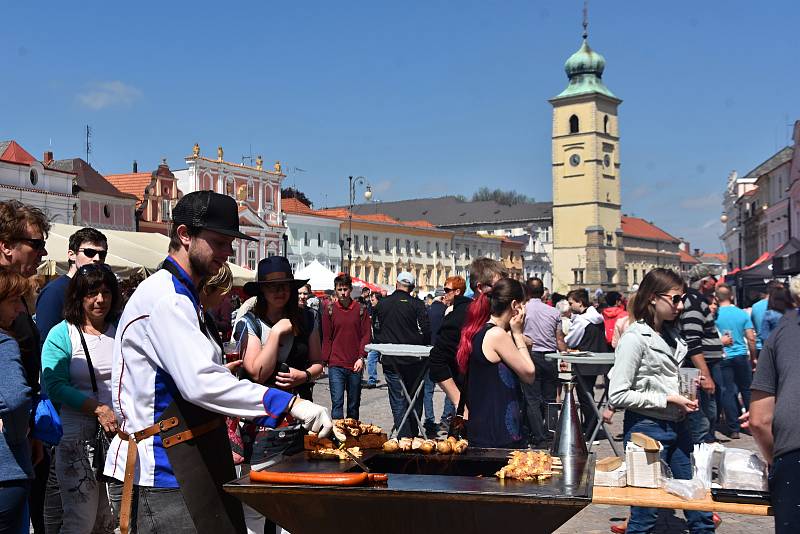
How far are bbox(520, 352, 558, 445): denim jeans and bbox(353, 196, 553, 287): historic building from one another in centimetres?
9957

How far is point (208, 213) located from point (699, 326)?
785cm

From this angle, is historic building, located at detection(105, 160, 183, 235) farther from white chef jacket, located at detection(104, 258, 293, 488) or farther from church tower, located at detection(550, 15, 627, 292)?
church tower, located at detection(550, 15, 627, 292)

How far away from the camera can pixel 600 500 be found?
4.77 meters

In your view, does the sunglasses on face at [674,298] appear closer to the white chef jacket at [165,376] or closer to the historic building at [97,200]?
the white chef jacket at [165,376]

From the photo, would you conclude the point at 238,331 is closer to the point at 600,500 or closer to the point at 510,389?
the point at 510,389

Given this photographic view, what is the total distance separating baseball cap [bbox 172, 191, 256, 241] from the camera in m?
3.55

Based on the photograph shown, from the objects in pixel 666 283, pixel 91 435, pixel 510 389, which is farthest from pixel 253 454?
pixel 666 283

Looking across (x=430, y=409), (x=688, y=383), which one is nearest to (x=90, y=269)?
(x=688, y=383)

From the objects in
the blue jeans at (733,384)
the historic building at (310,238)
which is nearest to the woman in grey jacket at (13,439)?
the blue jeans at (733,384)

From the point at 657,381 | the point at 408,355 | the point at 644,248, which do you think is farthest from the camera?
the point at 644,248

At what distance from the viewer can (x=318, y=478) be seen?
353cm

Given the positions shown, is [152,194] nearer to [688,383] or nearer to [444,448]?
[688,383]

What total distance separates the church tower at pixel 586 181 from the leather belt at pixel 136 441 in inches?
4370

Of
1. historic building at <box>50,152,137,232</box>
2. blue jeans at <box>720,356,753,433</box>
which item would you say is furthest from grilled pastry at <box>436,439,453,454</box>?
historic building at <box>50,152,137,232</box>
